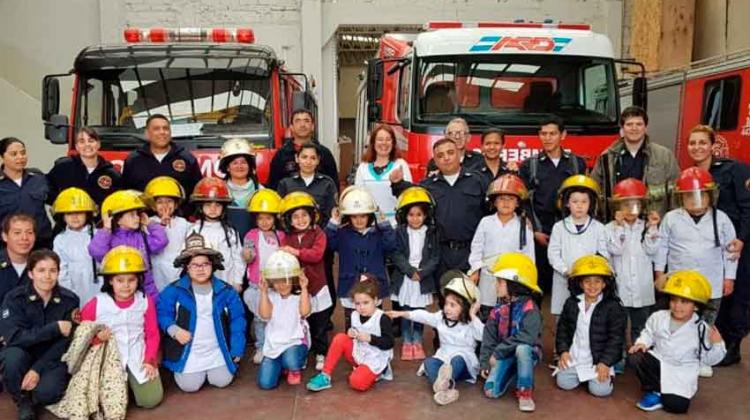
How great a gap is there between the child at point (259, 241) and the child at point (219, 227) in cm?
8

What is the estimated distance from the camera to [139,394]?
4.36m

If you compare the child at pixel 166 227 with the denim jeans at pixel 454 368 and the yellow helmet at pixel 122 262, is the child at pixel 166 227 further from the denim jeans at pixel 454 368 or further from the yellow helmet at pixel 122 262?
the denim jeans at pixel 454 368

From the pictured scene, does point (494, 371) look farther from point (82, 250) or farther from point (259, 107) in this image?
point (259, 107)

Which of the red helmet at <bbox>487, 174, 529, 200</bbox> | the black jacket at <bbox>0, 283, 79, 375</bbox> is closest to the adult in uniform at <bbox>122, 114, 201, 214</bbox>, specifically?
the black jacket at <bbox>0, 283, 79, 375</bbox>

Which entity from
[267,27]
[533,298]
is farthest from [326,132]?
[533,298]

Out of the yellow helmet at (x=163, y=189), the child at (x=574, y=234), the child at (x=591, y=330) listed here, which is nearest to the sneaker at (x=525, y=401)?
the child at (x=591, y=330)

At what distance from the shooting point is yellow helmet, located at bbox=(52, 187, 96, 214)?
4.79 meters

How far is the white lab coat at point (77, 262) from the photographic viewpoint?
4.80m

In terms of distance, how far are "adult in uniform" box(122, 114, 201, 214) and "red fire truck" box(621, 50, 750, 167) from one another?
6.44 meters

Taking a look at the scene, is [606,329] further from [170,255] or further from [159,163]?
[159,163]

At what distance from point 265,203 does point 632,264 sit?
2.65 metres

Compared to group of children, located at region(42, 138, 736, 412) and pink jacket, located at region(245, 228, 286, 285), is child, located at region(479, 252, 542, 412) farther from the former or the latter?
pink jacket, located at region(245, 228, 286, 285)

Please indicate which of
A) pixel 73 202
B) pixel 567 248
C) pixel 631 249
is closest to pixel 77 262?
pixel 73 202

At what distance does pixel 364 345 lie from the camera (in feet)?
15.4
